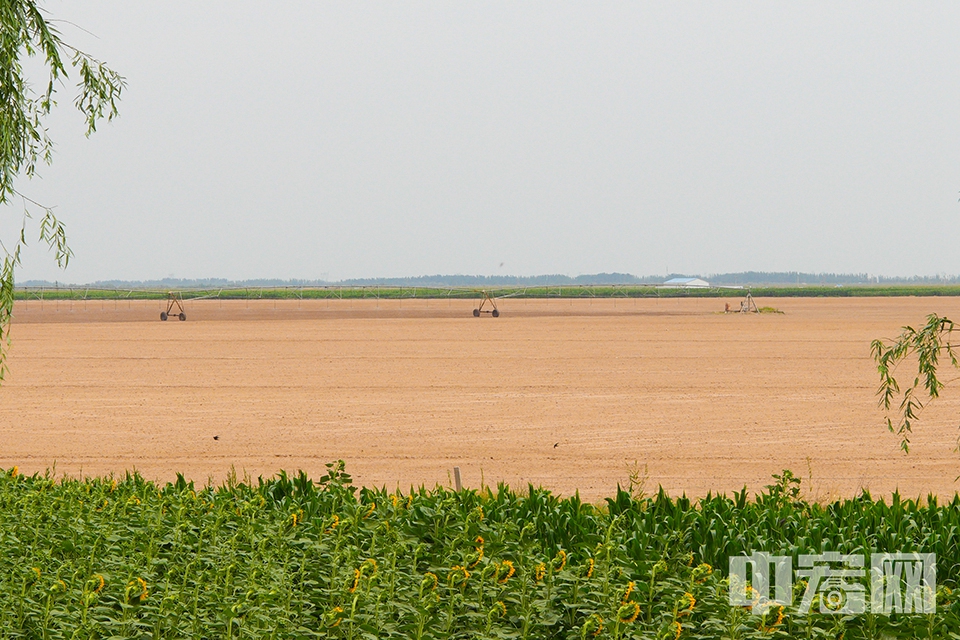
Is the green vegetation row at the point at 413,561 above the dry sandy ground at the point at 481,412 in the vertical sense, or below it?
above

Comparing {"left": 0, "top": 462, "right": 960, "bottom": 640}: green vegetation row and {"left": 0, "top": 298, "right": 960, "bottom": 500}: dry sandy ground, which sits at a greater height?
{"left": 0, "top": 462, "right": 960, "bottom": 640}: green vegetation row

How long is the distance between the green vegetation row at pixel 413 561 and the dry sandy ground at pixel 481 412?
1842 millimetres

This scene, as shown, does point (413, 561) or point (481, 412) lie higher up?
point (413, 561)

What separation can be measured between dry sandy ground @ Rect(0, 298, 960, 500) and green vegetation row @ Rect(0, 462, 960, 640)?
184cm

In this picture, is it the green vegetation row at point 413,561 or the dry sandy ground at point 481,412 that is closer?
the green vegetation row at point 413,561

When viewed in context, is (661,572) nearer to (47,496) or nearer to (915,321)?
(47,496)

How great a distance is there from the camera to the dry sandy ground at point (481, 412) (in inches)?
573

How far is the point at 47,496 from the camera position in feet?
27.9

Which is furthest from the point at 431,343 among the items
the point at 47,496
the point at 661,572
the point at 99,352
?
the point at 661,572

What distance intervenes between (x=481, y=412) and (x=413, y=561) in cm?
1408

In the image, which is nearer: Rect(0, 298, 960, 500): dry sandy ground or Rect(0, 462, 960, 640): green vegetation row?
Rect(0, 462, 960, 640): green vegetation row

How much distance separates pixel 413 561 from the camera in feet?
21.5

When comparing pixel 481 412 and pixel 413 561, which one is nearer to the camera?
pixel 413 561

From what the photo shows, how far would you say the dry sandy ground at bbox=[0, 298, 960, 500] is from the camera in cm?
1456
